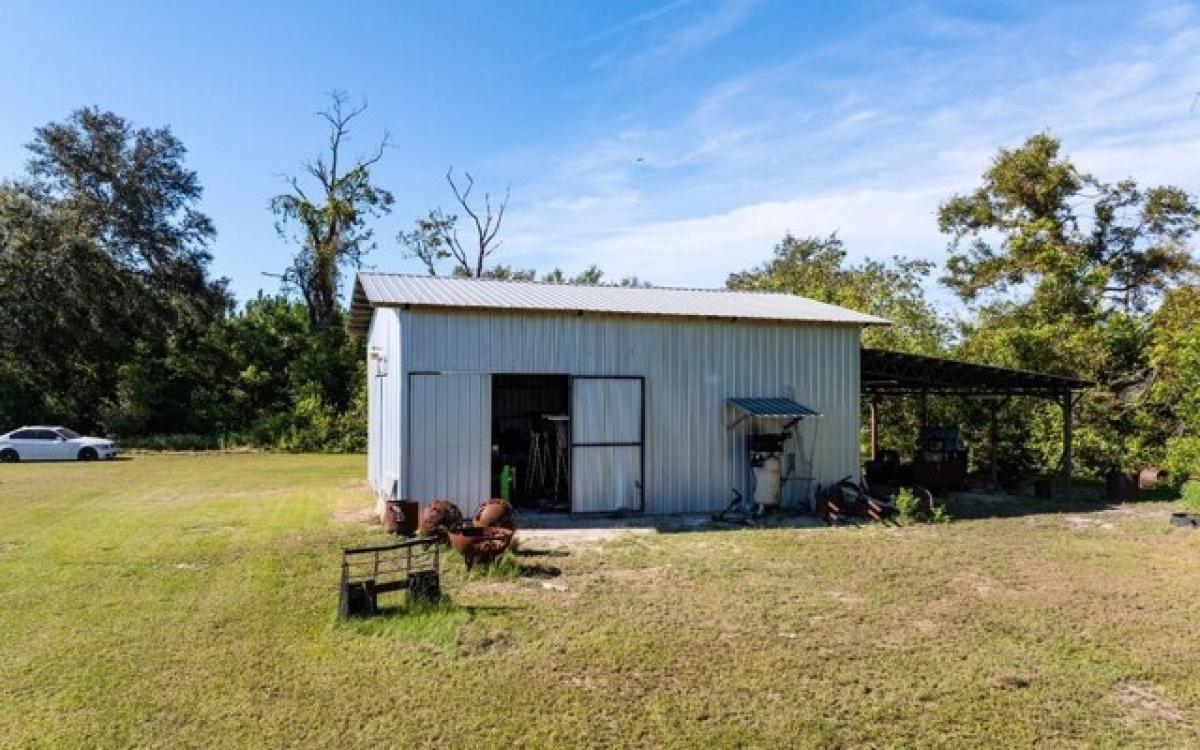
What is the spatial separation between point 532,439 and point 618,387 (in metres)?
3.20

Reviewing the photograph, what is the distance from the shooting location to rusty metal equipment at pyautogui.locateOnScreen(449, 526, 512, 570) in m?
8.00

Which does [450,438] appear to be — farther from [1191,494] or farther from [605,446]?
[1191,494]

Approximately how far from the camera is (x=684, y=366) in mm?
11875

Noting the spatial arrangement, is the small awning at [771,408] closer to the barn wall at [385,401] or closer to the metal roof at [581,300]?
the metal roof at [581,300]

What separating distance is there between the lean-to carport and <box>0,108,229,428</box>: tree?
24.7 metres

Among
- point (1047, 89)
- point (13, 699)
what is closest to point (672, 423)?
point (1047, 89)

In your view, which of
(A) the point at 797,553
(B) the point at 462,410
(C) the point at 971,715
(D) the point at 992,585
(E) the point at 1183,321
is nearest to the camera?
(C) the point at 971,715

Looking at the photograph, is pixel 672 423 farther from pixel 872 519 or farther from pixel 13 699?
pixel 13 699

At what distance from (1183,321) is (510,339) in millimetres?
14609

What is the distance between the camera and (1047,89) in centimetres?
1193

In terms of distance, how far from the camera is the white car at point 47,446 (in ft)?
68.8

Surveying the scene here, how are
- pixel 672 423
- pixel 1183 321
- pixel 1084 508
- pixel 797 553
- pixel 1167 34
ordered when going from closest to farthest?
1. pixel 1167 34
2. pixel 797 553
3. pixel 672 423
4. pixel 1084 508
5. pixel 1183 321

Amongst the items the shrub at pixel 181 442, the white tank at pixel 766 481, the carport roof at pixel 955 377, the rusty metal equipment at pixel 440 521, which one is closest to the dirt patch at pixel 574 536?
the rusty metal equipment at pixel 440 521

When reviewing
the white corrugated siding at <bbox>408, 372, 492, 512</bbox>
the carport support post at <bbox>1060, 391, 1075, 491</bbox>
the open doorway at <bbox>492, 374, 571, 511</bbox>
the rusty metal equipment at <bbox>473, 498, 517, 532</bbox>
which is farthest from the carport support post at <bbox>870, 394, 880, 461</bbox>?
the rusty metal equipment at <bbox>473, 498, 517, 532</bbox>
